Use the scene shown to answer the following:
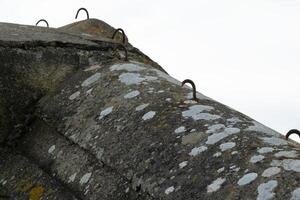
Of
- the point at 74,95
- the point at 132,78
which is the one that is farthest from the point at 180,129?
the point at 74,95

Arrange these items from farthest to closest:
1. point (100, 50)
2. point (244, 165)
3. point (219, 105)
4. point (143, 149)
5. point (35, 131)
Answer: point (100, 50), point (35, 131), point (219, 105), point (143, 149), point (244, 165)

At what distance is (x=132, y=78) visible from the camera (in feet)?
14.2

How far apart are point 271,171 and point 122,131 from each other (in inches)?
43.8

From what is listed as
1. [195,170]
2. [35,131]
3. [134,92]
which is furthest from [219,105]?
[35,131]

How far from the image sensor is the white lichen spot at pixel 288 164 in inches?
109

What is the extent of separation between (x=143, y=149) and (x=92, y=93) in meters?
0.96

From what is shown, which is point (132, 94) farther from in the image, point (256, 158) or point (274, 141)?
point (256, 158)

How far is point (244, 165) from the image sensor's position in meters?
2.92

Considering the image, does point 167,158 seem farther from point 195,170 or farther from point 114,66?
point 114,66

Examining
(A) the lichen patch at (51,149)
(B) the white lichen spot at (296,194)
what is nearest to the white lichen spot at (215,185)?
(B) the white lichen spot at (296,194)

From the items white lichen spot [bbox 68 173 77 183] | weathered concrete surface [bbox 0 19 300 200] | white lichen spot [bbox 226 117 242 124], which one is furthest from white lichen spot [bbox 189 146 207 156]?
white lichen spot [bbox 68 173 77 183]

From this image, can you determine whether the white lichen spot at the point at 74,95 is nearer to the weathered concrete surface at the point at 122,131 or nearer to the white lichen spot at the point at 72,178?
the weathered concrete surface at the point at 122,131

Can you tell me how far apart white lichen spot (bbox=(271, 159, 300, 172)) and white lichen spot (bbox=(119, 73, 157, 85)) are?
1582 millimetres

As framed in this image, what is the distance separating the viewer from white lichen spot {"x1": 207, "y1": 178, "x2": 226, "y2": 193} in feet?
9.34
